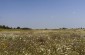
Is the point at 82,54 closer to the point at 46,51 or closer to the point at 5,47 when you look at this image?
the point at 46,51

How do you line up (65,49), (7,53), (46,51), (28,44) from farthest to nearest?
(28,44) → (65,49) → (46,51) → (7,53)

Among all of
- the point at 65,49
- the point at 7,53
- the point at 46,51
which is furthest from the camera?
the point at 65,49

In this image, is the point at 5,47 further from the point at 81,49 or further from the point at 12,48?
the point at 81,49

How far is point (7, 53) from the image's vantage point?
1316 cm

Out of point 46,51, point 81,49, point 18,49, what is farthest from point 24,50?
point 81,49

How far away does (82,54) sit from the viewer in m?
14.1

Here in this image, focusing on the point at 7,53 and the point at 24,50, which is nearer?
the point at 7,53

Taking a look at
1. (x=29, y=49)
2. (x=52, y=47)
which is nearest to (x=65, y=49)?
(x=52, y=47)

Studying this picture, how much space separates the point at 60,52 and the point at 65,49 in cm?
111

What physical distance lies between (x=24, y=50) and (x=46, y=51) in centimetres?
120

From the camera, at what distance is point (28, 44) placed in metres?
16.0

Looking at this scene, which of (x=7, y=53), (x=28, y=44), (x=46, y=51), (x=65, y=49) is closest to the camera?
(x=7, y=53)

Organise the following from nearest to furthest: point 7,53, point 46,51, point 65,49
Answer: point 7,53
point 46,51
point 65,49

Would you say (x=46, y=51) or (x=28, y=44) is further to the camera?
(x=28, y=44)
